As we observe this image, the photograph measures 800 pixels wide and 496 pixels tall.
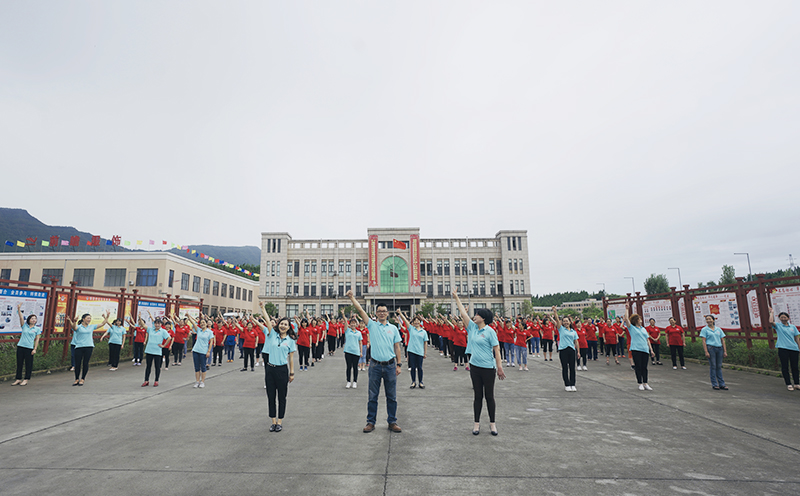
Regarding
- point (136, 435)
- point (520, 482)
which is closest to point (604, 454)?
point (520, 482)

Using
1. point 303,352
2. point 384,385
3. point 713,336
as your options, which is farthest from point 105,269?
point 713,336

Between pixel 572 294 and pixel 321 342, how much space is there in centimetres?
18347

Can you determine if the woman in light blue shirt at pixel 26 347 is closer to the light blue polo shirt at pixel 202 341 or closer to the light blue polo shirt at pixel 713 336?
the light blue polo shirt at pixel 202 341

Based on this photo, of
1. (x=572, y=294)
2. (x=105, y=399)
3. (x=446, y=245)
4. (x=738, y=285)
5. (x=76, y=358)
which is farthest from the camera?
(x=572, y=294)

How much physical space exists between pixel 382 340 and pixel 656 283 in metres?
90.6

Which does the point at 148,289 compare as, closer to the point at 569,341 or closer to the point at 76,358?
the point at 76,358

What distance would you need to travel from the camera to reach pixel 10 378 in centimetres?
1140

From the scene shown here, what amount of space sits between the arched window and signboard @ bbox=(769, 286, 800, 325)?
59577mm

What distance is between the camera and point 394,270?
235 ft

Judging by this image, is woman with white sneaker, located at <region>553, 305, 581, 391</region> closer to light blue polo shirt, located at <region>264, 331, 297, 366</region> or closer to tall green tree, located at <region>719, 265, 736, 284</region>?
light blue polo shirt, located at <region>264, 331, 297, 366</region>

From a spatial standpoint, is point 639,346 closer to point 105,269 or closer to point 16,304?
point 16,304

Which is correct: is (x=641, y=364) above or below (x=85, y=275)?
below

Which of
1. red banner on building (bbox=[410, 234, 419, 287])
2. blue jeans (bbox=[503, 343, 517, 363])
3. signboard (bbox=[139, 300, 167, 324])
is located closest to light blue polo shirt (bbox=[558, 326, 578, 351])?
blue jeans (bbox=[503, 343, 517, 363])

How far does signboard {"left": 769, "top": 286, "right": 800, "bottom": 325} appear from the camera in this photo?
A: 12039 mm
